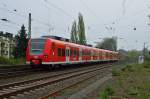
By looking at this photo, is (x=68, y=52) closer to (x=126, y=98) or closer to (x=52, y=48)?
(x=52, y=48)

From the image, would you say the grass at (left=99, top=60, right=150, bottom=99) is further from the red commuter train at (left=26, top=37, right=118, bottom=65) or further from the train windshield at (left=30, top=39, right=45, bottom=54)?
the train windshield at (left=30, top=39, right=45, bottom=54)

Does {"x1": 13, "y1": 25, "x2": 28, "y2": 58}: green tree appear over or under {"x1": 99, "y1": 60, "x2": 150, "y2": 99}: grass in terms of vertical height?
over

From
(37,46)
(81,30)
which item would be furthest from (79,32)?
(37,46)

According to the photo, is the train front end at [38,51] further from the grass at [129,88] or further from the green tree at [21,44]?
the green tree at [21,44]

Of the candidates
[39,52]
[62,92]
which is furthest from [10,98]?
[39,52]

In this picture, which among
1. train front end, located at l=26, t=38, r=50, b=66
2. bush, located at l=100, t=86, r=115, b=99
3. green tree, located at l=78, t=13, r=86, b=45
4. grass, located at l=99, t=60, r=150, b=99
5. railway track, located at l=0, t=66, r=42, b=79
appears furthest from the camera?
green tree, located at l=78, t=13, r=86, b=45

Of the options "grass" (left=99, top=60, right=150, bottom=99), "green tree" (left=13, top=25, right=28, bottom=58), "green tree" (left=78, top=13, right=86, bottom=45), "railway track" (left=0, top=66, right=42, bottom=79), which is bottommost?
"grass" (left=99, top=60, right=150, bottom=99)

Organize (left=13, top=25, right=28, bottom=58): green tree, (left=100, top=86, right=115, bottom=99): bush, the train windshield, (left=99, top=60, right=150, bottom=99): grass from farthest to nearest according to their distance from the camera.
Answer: (left=13, top=25, right=28, bottom=58): green tree
the train windshield
(left=99, top=60, right=150, bottom=99): grass
(left=100, top=86, right=115, bottom=99): bush

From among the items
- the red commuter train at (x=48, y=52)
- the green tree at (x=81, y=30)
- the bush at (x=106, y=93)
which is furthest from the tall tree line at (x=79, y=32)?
the bush at (x=106, y=93)

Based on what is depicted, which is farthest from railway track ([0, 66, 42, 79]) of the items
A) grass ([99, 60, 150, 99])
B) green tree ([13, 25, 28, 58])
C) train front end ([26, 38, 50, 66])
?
green tree ([13, 25, 28, 58])

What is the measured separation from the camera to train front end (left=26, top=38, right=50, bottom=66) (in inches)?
1196

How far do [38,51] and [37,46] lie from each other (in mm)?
457

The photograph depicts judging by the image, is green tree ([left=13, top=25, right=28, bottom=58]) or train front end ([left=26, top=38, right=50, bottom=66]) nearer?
train front end ([left=26, top=38, right=50, bottom=66])

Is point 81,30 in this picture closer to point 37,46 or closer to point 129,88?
point 37,46
